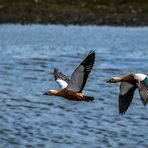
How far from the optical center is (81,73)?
20.8m

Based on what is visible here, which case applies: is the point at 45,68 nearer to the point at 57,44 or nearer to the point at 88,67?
the point at 57,44

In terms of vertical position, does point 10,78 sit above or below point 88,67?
below

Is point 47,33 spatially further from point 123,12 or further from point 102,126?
point 102,126

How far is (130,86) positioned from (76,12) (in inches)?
2898

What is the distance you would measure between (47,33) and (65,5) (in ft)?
53.8

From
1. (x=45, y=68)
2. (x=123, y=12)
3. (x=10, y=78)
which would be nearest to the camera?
(x=10, y=78)

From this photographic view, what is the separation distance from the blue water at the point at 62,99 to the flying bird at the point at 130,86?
34.6 feet

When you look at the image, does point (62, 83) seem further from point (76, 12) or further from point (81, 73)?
point (76, 12)

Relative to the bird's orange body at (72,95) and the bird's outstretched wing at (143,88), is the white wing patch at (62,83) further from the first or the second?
the bird's outstretched wing at (143,88)

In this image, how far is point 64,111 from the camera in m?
40.1

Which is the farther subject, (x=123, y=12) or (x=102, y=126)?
(x=123, y=12)

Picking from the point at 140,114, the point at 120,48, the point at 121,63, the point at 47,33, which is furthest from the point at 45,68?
the point at 47,33

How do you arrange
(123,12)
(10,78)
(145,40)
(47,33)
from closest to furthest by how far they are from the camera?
(10,78) → (145,40) → (47,33) → (123,12)

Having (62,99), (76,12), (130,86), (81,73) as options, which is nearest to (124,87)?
(130,86)
